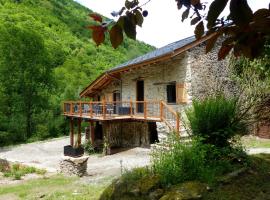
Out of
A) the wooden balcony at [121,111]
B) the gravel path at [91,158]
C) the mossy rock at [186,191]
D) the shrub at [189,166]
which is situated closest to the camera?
the mossy rock at [186,191]

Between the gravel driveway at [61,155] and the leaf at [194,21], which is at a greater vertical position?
the leaf at [194,21]

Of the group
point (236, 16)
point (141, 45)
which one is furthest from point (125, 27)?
point (141, 45)

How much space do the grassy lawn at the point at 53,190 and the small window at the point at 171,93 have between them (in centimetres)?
700

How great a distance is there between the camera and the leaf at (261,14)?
1298 millimetres

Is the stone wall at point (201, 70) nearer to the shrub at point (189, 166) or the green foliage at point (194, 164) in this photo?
the green foliage at point (194, 164)

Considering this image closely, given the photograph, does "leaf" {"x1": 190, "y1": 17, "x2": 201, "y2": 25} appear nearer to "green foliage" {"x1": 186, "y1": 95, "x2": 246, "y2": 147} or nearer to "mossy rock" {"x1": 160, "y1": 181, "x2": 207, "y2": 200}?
"mossy rock" {"x1": 160, "y1": 181, "x2": 207, "y2": 200}

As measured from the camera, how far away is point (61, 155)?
62.1 feet

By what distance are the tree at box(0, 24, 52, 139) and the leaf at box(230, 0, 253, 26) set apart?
27510 millimetres

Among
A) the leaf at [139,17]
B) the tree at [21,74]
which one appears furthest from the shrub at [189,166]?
the tree at [21,74]

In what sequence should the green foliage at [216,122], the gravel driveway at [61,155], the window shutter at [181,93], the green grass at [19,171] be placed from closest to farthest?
the green foliage at [216,122]
the gravel driveway at [61,155]
the green grass at [19,171]
the window shutter at [181,93]

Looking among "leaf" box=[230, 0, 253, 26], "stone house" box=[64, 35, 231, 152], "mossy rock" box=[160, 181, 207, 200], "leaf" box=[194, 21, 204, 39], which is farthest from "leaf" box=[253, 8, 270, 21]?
"stone house" box=[64, 35, 231, 152]

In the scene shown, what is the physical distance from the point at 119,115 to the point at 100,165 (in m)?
3.61

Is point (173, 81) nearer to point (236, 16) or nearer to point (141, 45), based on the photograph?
point (236, 16)

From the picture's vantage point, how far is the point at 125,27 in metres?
1.49
